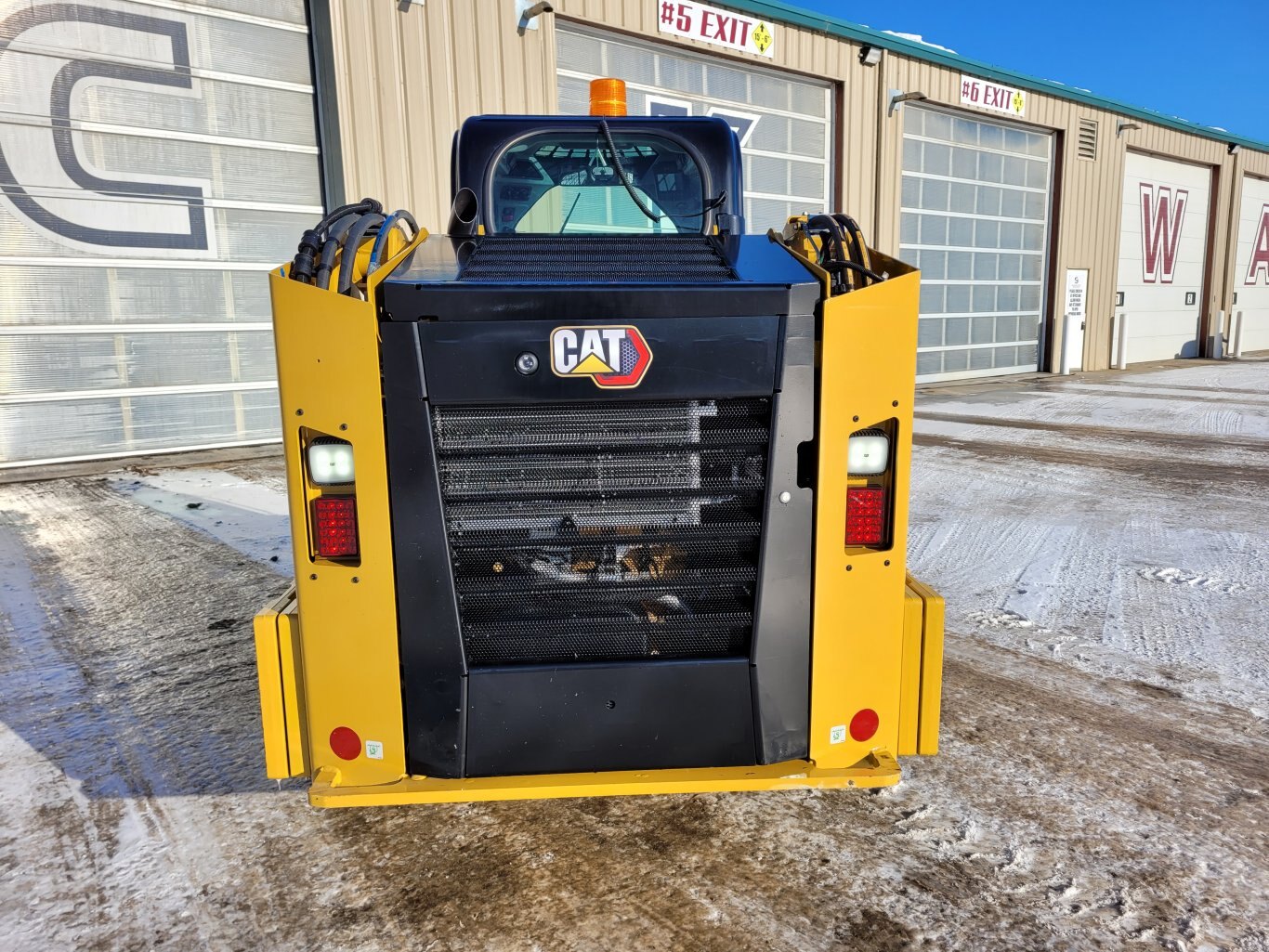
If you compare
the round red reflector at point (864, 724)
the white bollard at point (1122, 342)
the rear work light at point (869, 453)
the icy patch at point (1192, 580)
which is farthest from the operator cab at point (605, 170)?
the white bollard at point (1122, 342)

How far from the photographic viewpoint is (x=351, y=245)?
8.23 feet

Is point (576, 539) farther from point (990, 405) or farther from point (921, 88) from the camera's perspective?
point (921, 88)

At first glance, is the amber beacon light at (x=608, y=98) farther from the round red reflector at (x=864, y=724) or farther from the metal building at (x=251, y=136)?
the metal building at (x=251, y=136)

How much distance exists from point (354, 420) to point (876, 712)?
5.31 ft

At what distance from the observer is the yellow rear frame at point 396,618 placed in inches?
87.7

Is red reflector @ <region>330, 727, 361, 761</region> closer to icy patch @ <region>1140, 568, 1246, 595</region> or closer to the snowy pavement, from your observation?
the snowy pavement

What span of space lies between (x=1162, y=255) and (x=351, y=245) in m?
23.7

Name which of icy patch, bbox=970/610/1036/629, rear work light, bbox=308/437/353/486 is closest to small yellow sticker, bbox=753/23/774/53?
icy patch, bbox=970/610/1036/629

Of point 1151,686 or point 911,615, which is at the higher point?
point 911,615

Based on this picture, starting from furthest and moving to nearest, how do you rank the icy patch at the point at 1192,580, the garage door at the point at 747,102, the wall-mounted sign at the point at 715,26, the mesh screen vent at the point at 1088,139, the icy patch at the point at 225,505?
the mesh screen vent at the point at 1088,139 → the wall-mounted sign at the point at 715,26 → the garage door at the point at 747,102 → the icy patch at the point at 225,505 → the icy patch at the point at 1192,580

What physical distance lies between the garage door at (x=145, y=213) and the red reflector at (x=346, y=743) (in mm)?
7978

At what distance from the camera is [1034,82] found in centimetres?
1692

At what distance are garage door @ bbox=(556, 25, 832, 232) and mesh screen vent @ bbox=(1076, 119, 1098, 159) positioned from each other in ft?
23.9

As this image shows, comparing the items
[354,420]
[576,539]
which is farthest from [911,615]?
[354,420]
